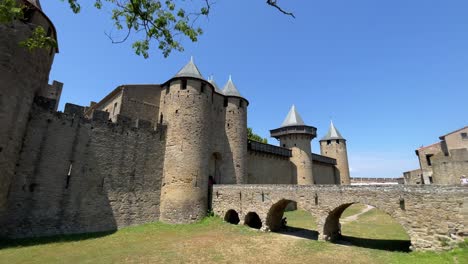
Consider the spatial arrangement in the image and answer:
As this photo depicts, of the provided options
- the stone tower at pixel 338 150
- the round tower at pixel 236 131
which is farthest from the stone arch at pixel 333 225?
the stone tower at pixel 338 150

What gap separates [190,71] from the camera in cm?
2066

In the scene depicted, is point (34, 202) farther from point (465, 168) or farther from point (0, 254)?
point (465, 168)

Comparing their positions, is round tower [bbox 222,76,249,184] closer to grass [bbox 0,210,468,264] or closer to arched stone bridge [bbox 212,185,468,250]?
arched stone bridge [bbox 212,185,468,250]

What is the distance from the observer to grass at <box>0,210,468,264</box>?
384 inches

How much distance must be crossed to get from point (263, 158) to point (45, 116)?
63.6 ft

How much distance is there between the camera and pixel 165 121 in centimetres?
1983

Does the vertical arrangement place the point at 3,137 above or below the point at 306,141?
below

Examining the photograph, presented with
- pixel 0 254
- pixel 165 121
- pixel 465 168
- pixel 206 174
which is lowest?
pixel 0 254

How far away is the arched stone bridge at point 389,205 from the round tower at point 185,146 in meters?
3.39

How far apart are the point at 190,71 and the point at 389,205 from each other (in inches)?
653

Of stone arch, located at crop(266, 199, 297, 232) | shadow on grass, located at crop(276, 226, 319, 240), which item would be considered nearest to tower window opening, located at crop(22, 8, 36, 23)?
stone arch, located at crop(266, 199, 297, 232)

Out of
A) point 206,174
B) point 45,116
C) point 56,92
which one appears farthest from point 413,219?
point 56,92

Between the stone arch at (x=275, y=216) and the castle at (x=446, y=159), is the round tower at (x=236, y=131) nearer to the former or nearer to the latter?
the stone arch at (x=275, y=216)

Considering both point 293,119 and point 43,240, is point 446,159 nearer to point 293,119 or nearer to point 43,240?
point 293,119
